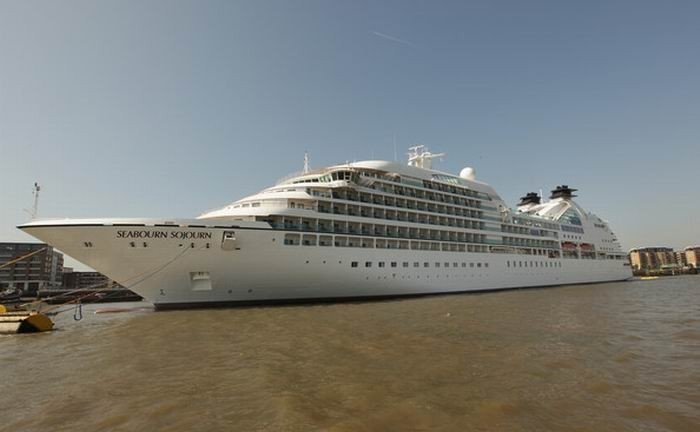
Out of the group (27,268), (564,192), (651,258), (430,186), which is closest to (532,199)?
(564,192)

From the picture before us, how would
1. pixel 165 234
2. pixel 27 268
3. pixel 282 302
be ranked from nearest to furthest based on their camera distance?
pixel 165 234 → pixel 282 302 → pixel 27 268

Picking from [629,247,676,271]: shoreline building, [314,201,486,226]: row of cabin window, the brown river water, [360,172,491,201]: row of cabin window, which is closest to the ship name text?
the brown river water

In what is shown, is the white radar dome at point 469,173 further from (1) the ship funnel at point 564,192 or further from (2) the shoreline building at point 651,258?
(2) the shoreline building at point 651,258

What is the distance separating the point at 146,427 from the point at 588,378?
852 centimetres

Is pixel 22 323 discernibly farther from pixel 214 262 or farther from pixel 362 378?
pixel 362 378

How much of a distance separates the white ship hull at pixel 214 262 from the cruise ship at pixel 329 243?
0.06 metres

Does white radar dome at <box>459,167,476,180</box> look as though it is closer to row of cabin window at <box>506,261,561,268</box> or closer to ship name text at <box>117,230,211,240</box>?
row of cabin window at <box>506,261,561,268</box>

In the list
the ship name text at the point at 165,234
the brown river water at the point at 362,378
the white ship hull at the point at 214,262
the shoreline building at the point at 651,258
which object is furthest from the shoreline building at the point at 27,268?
the shoreline building at the point at 651,258

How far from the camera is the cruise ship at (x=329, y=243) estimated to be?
65.6 ft

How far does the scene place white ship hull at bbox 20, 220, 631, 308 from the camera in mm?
19469

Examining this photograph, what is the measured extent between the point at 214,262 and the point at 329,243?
7.73 m

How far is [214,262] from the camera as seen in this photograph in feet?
68.3

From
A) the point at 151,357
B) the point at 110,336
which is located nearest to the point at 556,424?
the point at 151,357

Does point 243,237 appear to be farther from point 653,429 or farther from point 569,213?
point 569,213
